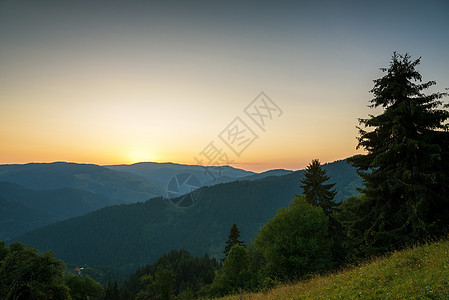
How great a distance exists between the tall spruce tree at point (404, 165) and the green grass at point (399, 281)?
9.00ft

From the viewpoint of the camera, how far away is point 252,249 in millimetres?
47062

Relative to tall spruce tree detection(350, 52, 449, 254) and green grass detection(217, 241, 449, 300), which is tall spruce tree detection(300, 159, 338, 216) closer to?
tall spruce tree detection(350, 52, 449, 254)

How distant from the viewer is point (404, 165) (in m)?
14.7

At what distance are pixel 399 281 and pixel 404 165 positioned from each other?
29.7ft

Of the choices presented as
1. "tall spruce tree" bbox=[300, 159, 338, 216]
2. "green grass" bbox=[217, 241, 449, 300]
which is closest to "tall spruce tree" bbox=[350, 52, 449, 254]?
"green grass" bbox=[217, 241, 449, 300]

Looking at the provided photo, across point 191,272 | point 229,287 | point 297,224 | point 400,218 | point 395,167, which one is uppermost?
point 395,167

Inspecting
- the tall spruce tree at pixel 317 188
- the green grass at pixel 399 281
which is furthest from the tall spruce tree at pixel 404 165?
the tall spruce tree at pixel 317 188

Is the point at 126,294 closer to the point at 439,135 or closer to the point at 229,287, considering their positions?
the point at 229,287

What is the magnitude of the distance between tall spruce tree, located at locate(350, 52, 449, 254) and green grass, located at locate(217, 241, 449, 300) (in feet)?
9.00

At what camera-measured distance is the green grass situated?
7.46m

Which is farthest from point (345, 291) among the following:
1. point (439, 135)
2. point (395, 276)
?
point (439, 135)

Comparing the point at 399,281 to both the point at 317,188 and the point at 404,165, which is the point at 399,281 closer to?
the point at 404,165

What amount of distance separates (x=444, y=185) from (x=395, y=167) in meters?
2.67

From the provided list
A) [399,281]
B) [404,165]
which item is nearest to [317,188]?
[404,165]
